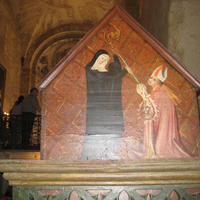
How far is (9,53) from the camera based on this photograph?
32.9 feet

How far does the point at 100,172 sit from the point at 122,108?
1.72 feet

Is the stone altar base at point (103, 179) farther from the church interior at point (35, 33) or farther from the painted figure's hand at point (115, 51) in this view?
the church interior at point (35, 33)

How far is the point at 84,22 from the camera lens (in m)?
12.4

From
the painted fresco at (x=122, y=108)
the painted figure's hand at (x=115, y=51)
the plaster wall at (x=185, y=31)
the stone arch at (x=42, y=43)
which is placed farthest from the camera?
the stone arch at (x=42, y=43)

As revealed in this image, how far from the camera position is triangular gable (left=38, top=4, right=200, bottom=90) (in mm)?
1646

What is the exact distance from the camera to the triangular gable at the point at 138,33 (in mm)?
1646

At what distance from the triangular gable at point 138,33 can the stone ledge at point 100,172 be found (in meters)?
0.59

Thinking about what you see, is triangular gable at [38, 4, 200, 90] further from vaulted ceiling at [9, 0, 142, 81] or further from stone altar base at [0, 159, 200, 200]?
vaulted ceiling at [9, 0, 142, 81]

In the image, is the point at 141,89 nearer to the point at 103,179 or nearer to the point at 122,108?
the point at 122,108

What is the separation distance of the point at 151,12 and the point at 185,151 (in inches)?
141

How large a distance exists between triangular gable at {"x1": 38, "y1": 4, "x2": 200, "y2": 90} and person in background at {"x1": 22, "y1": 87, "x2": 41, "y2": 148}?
11.0 feet

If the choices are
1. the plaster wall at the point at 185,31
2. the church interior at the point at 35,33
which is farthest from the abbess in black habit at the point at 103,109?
the church interior at the point at 35,33

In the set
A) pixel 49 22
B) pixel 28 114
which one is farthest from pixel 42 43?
pixel 28 114

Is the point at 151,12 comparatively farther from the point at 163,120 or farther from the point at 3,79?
the point at 3,79
